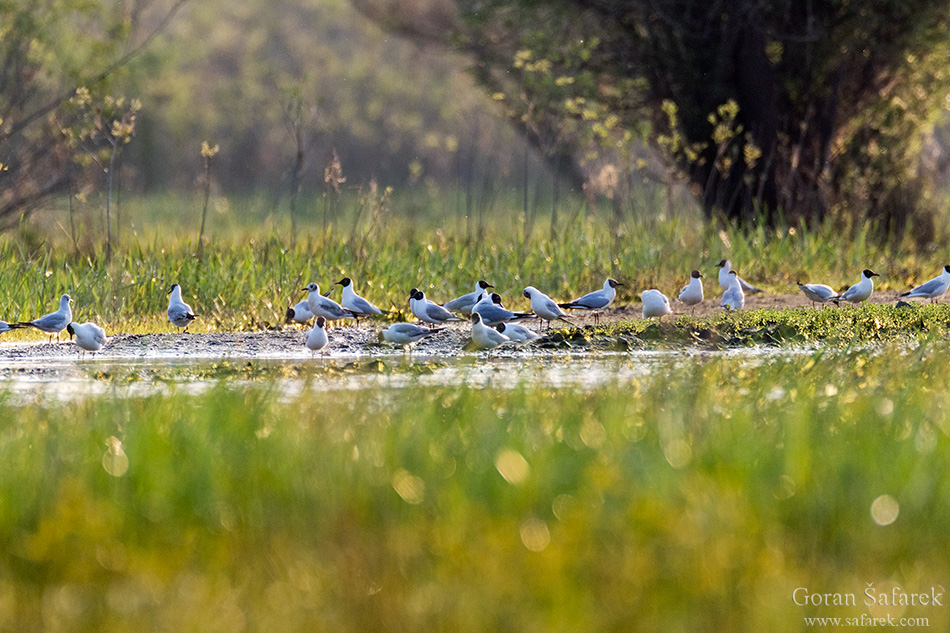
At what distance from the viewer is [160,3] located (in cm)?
5722

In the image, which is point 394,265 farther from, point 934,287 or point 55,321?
point 934,287

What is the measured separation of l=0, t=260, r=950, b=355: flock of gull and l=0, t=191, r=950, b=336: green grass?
0.52m

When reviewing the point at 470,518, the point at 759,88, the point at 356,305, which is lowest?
the point at 356,305

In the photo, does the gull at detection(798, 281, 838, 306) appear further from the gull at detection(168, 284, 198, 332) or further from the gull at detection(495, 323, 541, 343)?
the gull at detection(168, 284, 198, 332)

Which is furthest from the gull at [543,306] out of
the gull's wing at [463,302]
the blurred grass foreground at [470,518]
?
the blurred grass foreground at [470,518]

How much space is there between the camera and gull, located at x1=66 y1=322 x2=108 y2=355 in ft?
30.6

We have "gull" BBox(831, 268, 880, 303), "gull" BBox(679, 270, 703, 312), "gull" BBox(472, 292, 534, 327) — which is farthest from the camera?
"gull" BBox(831, 268, 880, 303)

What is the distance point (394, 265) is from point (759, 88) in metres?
6.53

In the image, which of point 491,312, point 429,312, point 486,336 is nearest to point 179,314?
point 429,312

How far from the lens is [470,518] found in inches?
177

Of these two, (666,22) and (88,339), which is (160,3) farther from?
(88,339)

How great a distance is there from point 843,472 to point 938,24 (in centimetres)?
1370

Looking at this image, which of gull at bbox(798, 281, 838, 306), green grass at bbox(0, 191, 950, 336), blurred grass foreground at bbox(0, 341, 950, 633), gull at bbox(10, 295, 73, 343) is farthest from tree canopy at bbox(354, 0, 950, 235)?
blurred grass foreground at bbox(0, 341, 950, 633)

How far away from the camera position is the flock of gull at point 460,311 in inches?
376
